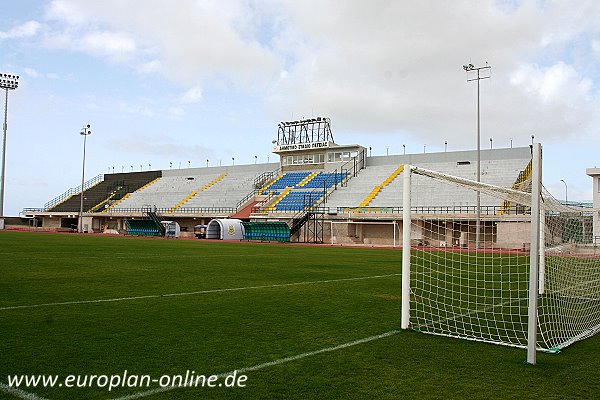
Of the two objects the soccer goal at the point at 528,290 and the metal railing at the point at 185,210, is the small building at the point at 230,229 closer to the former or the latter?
the metal railing at the point at 185,210

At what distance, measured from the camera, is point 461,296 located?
32.8 feet

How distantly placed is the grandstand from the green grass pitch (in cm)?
2804

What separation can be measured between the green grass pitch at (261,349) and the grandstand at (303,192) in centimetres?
2804

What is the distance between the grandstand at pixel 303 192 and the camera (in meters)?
40.6

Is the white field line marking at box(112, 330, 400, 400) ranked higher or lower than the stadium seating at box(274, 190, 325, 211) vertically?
lower

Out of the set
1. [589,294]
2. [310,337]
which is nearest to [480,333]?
[310,337]

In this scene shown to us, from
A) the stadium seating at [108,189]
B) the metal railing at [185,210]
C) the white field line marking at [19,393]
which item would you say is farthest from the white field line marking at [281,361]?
the stadium seating at [108,189]

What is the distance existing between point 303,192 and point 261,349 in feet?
148

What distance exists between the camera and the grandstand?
40625 millimetres

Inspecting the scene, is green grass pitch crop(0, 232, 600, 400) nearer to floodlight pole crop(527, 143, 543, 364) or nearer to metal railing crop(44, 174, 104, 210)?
floodlight pole crop(527, 143, 543, 364)

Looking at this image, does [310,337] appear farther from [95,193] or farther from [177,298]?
[95,193]

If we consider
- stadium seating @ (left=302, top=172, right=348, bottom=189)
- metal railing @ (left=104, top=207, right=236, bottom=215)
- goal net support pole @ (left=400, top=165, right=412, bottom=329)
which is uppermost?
stadium seating @ (left=302, top=172, right=348, bottom=189)

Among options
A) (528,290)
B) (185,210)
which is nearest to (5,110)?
(185,210)

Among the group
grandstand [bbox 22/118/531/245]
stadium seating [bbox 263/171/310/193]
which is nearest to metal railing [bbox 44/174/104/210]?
grandstand [bbox 22/118/531/245]
